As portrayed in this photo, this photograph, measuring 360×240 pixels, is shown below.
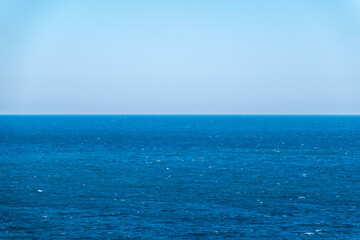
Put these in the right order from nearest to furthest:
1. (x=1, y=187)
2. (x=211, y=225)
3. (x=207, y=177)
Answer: (x=211, y=225), (x=1, y=187), (x=207, y=177)

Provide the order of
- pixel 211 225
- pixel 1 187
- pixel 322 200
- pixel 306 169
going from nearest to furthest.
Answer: pixel 211 225, pixel 322 200, pixel 1 187, pixel 306 169

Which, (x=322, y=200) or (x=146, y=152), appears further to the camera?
(x=146, y=152)

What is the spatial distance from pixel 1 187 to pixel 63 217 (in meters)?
21.1

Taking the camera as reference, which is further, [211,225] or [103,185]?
[103,185]

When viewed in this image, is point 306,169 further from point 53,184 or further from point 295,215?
point 53,184

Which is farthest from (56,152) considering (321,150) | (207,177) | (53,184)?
(321,150)

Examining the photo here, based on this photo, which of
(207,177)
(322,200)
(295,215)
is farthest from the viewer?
(207,177)

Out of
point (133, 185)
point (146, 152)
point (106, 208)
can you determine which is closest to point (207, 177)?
point (133, 185)

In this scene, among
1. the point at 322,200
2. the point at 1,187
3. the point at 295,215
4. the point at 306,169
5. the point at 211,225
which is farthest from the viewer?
the point at 306,169

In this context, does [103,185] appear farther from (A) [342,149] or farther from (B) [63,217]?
(A) [342,149]

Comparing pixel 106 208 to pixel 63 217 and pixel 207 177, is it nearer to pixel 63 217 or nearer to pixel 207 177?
pixel 63 217

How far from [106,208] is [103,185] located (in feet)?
49.3

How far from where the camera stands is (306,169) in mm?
82875

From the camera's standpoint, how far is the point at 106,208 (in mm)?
51625
